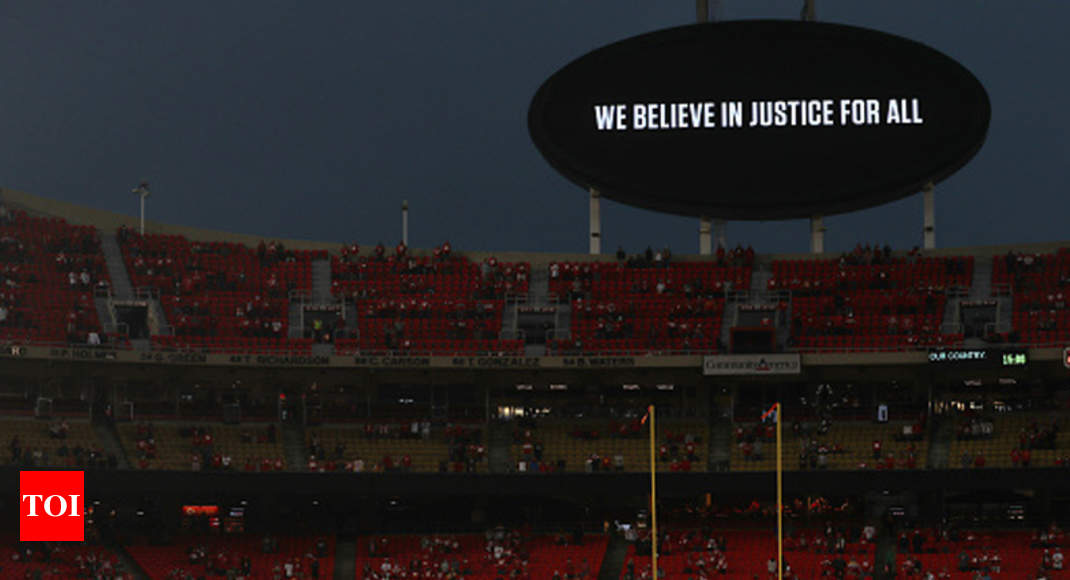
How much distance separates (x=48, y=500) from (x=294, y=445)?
32.8 feet

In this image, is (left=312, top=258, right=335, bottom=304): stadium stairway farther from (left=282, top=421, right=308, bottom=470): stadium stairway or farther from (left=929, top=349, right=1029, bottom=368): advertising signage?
(left=929, top=349, right=1029, bottom=368): advertising signage

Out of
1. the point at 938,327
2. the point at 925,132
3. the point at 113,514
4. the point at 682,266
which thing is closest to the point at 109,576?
the point at 113,514

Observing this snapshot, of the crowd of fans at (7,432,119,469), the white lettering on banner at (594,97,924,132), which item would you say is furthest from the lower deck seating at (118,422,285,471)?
the white lettering on banner at (594,97,924,132)

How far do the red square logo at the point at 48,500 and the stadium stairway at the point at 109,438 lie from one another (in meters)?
2.17

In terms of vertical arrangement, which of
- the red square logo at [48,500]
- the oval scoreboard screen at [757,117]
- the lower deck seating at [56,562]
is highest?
the oval scoreboard screen at [757,117]

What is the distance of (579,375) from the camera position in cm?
5203

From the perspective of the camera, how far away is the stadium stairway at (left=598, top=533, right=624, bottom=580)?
44.7 meters

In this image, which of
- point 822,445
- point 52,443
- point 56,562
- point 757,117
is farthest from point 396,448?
point 757,117

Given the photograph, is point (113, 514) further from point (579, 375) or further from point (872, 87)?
point (872, 87)

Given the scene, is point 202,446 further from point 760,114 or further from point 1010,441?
point 1010,441

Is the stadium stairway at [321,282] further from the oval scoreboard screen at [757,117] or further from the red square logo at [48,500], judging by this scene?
the red square logo at [48,500]

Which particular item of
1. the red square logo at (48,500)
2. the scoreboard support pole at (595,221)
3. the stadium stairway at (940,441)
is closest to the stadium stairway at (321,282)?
the scoreboard support pole at (595,221)

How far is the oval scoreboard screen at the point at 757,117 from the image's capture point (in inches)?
2080

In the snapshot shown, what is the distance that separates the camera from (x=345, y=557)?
4653 cm
